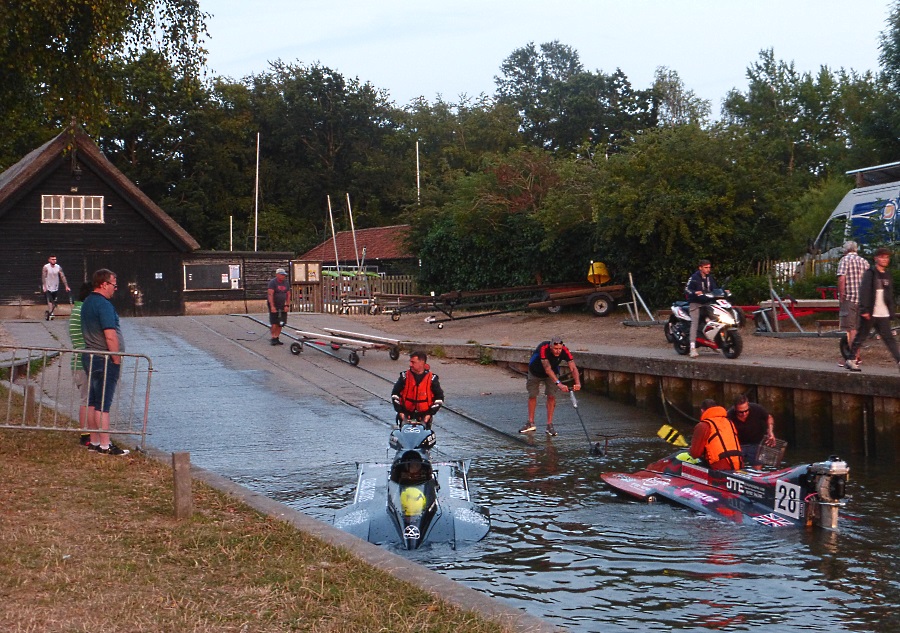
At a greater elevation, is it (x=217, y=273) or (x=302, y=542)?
(x=217, y=273)

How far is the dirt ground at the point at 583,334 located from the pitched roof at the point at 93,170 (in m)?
9.53

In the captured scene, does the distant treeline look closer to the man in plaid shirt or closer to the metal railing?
the metal railing

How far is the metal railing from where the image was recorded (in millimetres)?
11445

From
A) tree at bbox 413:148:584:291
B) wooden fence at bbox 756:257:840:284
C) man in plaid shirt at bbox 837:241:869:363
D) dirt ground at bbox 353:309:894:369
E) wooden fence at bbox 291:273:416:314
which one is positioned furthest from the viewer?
wooden fence at bbox 291:273:416:314

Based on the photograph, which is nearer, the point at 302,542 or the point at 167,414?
the point at 302,542

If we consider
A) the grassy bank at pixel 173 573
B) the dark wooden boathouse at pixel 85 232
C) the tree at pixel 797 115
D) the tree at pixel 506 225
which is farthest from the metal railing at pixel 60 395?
the tree at pixel 797 115

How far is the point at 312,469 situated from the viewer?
13.6m

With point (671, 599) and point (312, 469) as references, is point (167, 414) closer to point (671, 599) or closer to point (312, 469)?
point (312, 469)

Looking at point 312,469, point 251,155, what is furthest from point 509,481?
point 251,155

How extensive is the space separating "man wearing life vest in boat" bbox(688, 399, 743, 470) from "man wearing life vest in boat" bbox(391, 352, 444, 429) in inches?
135

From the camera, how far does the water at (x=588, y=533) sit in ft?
26.8

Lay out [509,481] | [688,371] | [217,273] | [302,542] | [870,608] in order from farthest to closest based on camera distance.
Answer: [217,273] → [688,371] → [509,481] → [870,608] → [302,542]

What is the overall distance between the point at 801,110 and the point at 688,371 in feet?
185

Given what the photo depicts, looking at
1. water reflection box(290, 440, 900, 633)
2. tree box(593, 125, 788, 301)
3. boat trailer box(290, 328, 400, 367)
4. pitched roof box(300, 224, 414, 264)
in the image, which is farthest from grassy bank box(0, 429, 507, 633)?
pitched roof box(300, 224, 414, 264)
